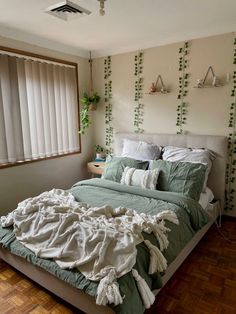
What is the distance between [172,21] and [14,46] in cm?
183

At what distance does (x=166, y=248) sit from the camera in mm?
1711

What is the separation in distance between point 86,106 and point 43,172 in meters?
1.21

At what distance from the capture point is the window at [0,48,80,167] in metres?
2.77

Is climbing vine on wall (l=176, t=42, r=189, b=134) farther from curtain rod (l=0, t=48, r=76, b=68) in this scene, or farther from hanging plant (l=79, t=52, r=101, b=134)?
curtain rod (l=0, t=48, r=76, b=68)

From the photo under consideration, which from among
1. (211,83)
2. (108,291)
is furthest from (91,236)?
(211,83)

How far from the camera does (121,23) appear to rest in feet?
8.37

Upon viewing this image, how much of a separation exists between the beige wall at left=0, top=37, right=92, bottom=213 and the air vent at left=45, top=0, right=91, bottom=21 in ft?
2.80

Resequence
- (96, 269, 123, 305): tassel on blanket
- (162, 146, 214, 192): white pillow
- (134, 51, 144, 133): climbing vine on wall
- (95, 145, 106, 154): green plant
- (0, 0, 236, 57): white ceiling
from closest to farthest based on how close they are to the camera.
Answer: (96, 269, 123, 305): tassel on blanket → (0, 0, 236, 57): white ceiling → (162, 146, 214, 192): white pillow → (134, 51, 144, 133): climbing vine on wall → (95, 145, 106, 154): green plant

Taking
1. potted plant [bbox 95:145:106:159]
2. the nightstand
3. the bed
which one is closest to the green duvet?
the bed

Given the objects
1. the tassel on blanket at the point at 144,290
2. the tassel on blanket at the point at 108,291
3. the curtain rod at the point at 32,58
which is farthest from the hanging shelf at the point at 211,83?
the tassel on blanket at the point at 108,291

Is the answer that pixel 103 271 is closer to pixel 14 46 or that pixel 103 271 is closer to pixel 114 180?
pixel 114 180

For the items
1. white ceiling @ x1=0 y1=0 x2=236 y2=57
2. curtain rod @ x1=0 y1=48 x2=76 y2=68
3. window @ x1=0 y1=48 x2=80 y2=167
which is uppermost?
white ceiling @ x1=0 y1=0 x2=236 y2=57

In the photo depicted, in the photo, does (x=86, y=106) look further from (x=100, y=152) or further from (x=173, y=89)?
(x=173, y=89)

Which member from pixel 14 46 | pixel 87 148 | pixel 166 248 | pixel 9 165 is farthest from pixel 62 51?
pixel 166 248
